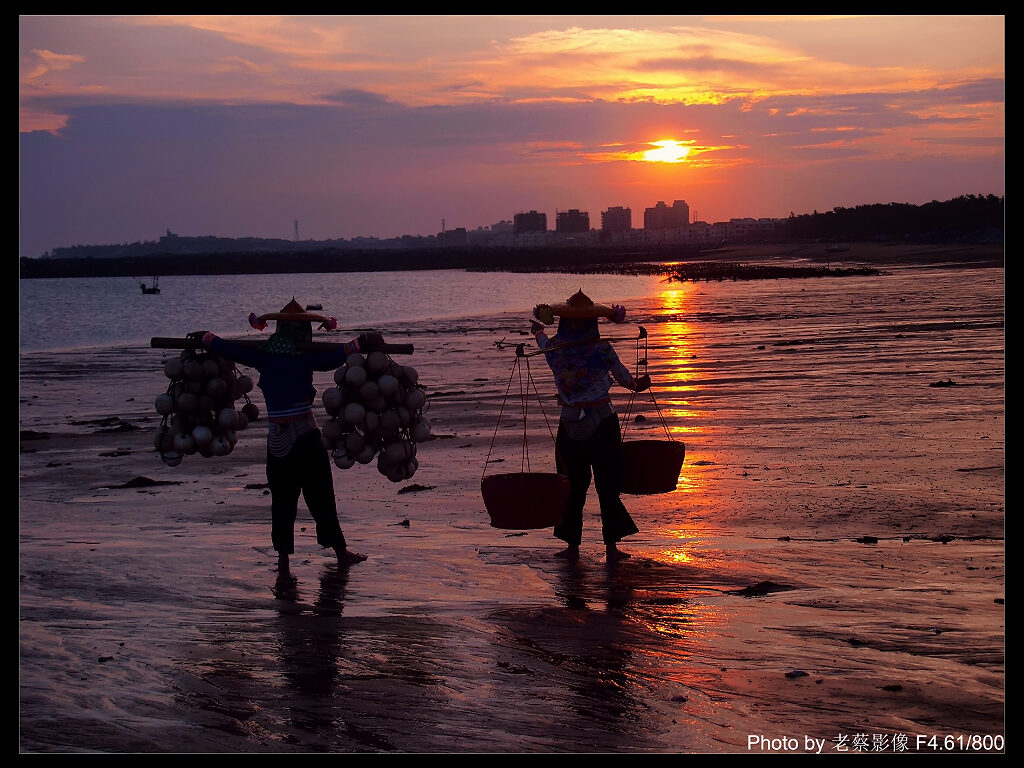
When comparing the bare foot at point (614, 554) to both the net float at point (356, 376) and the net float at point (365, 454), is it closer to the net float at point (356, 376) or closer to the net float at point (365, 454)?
the net float at point (365, 454)

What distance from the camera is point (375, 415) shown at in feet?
28.2

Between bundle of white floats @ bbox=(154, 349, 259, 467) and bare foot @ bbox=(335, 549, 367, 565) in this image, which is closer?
bare foot @ bbox=(335, 549, 367, 565)

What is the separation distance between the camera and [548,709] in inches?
227

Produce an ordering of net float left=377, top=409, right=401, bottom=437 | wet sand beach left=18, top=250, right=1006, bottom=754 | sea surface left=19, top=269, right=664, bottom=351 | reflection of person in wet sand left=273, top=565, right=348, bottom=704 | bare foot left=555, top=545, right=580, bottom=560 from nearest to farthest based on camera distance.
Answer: wet sand beach left=18, top=250, right=1006, bottom=754 → reflection of person in wet sand left=273, top=565, right=348, bottom=704 → net float left=377, top=409, right=401, bottom=437 → bare foot left=555, top=545, right=580, bottom=560 → sea surface left=19, top=269, right=664, bottom=351

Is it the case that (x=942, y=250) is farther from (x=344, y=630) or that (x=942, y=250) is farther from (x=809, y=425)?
(x=344, y=630)

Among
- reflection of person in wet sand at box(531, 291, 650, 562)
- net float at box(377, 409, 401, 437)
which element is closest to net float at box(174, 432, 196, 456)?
net float at box(377, 409, 401, 437)

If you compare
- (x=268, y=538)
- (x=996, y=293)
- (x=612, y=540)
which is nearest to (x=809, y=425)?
(x=612, y=540)

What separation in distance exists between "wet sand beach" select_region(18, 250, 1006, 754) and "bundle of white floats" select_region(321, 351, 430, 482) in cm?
81

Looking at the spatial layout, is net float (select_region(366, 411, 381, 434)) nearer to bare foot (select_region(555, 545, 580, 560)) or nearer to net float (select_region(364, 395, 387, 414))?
net float (select_region(364, 395, 387, 414))

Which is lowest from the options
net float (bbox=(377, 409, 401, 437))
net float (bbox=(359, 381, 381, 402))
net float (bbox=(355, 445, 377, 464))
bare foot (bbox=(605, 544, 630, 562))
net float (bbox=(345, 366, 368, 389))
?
bare foot (bbox=(605, 544, 630, 562))

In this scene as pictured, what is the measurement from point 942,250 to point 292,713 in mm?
92419

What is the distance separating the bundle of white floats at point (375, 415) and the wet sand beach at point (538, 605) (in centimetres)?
81

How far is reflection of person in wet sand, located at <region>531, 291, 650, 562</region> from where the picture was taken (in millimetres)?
8820

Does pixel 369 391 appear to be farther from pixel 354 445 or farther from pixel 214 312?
pixel 214 312
